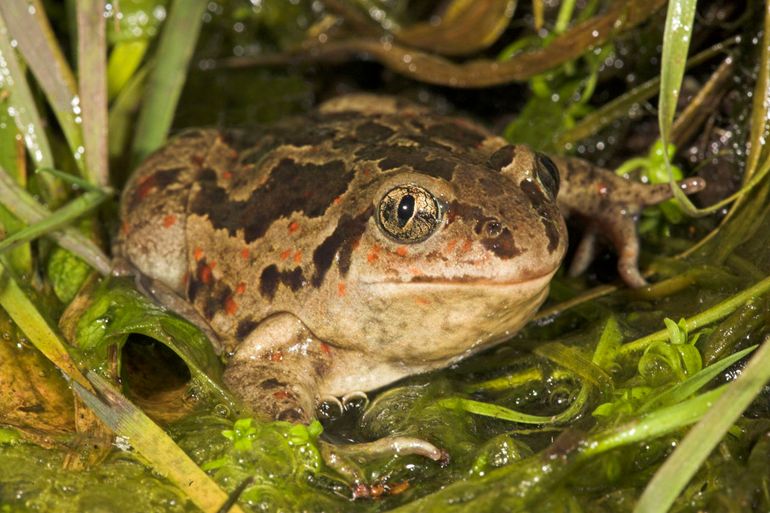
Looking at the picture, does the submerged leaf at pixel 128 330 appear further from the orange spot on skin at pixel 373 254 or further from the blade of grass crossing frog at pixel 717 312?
the blade of grass crossing frog at pixel 717 312

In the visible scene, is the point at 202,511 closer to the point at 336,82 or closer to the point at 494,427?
the point at 494,427

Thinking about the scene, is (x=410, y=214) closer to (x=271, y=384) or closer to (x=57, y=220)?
(x=271, y=384)

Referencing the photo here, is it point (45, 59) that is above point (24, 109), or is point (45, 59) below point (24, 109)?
above

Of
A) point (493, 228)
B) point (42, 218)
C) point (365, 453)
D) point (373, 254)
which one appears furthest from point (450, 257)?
point (42, 218)

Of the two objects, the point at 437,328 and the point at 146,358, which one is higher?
the point at 437,328

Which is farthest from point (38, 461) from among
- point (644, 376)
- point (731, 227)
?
point (731, 227)

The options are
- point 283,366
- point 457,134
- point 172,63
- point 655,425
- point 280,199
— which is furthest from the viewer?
point 172,63

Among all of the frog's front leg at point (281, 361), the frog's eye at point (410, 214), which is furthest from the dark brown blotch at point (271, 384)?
the frog's eye at point (410, 214)
